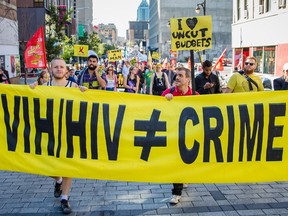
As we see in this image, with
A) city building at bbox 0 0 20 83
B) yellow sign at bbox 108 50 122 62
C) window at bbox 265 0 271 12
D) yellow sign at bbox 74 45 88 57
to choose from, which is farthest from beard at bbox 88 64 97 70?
window at bbox 265 0 271 12

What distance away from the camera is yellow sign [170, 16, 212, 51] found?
803 centimetres

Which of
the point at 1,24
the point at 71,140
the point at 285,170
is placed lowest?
the point at 285,170

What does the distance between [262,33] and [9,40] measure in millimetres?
18472

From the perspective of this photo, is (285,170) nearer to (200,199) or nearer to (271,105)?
(271,105)

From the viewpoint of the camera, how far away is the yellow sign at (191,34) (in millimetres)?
8031

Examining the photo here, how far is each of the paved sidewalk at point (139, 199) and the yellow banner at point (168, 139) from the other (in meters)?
0.61

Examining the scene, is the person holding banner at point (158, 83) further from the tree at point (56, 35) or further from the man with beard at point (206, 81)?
the tree at point (56, 35)

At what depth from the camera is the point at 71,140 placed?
4.66 m

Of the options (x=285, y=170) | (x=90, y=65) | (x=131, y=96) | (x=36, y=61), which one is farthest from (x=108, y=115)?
(x=36, y=61)

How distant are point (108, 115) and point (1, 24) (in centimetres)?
2261

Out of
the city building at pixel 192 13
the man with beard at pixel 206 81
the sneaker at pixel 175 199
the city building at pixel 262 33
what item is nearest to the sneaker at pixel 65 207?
the sneaker at pixel 175 199

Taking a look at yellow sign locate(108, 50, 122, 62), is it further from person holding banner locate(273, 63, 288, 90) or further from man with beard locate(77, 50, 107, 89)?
person holding banner locate(273, 63, 288, 90)

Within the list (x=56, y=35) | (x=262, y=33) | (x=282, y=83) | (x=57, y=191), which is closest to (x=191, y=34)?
(x=282, y=83)

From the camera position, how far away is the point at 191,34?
815cm
